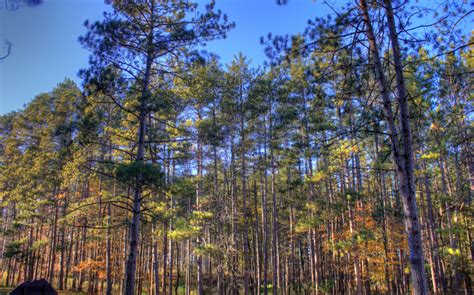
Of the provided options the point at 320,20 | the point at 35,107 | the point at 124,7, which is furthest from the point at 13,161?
the point at 320,20

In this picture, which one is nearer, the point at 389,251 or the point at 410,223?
the point at 410,223

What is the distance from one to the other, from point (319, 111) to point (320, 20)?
988 centimetres

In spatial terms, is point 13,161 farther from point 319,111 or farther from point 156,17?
point 319,111

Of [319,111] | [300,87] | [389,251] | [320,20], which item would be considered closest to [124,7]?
[320,20]

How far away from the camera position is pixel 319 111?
49.1 feet

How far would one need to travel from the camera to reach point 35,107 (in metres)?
22.3

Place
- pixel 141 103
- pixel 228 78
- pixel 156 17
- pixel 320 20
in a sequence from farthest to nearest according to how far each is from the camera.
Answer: pixel 228 78, pixel 156 17, pixel 141 103, pixel 320 20

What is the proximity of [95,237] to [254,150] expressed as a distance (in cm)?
945

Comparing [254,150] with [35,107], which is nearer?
[254,150]

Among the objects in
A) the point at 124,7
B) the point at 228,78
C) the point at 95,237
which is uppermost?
the point at 228,78

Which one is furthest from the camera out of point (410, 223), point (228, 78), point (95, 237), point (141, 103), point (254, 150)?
point (254, 150)

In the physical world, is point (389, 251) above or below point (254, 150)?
below

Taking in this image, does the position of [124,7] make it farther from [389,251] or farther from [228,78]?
[389,251]

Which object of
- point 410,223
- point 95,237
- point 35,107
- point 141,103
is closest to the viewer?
point 410,223
